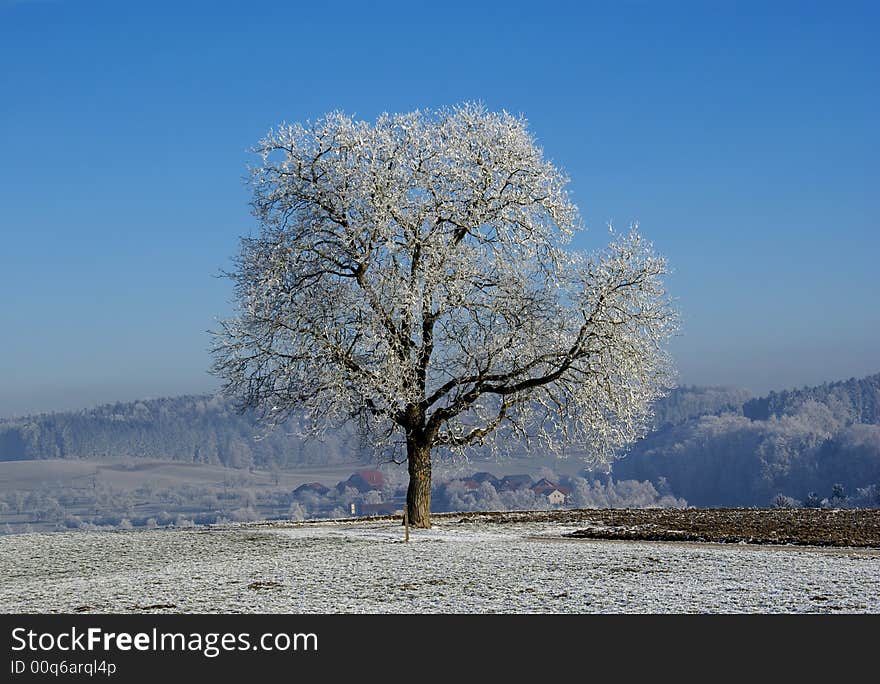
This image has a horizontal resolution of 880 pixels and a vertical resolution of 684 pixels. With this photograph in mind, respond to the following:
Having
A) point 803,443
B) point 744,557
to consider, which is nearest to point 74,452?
point 803,443

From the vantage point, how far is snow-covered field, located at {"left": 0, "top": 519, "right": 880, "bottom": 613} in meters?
13.7

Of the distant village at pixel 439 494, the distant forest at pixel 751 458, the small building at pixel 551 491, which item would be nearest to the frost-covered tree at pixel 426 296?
the distant village at pixel 439 494

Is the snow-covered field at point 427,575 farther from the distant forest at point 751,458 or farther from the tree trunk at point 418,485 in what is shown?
the distant forest at point 751,458

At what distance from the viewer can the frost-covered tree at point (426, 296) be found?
26.3 metres

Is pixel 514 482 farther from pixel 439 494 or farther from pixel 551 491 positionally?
pixel 439 494

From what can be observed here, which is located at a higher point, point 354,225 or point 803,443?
point 354,225

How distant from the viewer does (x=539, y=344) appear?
27.0 m

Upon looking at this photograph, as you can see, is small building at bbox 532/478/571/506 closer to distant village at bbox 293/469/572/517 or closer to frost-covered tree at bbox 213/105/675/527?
distant village at bbox 293/469/572/517

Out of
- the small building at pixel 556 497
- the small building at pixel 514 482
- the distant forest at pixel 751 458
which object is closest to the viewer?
the small building at pixel 556 497

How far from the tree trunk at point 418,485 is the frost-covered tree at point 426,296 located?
41 mm
